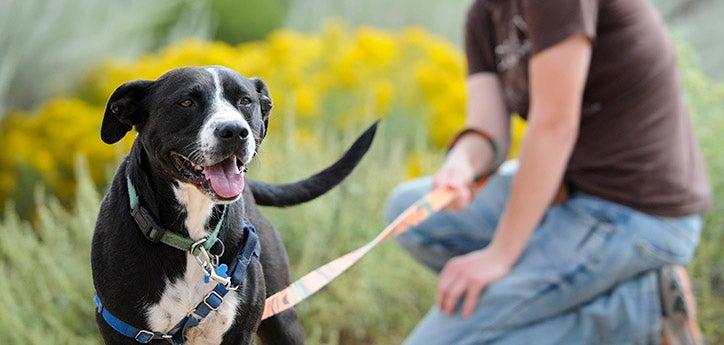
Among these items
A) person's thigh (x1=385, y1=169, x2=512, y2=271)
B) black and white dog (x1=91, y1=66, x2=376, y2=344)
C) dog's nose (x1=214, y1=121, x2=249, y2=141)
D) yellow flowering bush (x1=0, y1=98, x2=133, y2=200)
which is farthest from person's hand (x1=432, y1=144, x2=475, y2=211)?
yellow flowering bush (x1=0, y1=98, x2=133, y2=200)

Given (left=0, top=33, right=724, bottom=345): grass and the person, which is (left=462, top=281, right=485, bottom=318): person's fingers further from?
(left=0, top=33, right=724, bottom=345): grass

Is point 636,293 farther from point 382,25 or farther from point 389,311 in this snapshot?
point 382,25

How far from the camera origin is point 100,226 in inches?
81.6

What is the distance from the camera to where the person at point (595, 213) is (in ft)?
10.7

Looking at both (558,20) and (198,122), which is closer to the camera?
(198,122)

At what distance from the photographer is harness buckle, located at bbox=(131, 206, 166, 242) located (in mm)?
1986

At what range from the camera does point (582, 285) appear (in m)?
3.29

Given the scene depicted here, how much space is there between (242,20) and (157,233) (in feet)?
16.5

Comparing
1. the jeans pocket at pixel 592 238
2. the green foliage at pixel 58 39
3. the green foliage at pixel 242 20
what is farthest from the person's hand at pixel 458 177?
the green foliage at pixel 242 20

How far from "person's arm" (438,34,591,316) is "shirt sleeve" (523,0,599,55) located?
23 mm

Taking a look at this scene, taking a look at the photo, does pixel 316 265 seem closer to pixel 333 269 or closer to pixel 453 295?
pixel 453 295

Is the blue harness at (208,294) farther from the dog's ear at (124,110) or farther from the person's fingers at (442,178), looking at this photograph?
the person's fingers at (442,178)

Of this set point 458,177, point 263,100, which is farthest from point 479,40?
point 263,100

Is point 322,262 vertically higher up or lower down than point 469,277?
lower down
